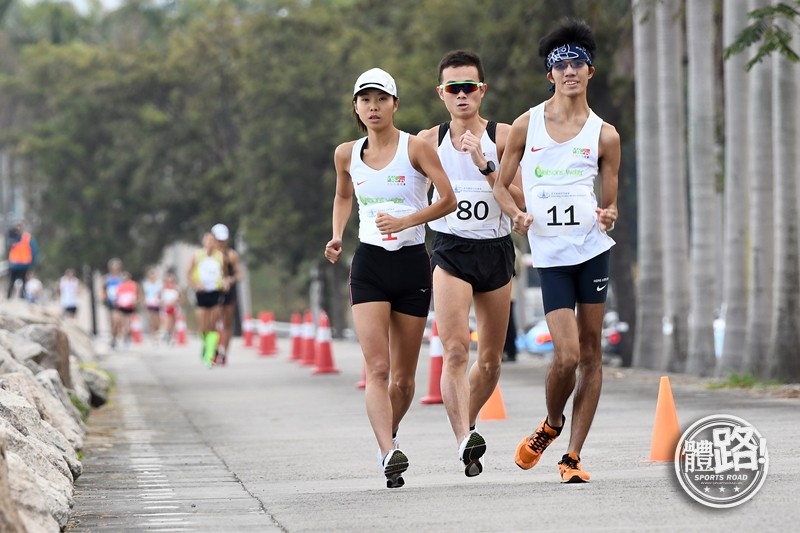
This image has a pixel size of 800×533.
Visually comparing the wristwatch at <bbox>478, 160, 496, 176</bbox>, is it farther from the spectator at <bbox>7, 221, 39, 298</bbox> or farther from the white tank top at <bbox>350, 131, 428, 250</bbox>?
the spectator at <bbox>7, 221, 39, 298</bbox>

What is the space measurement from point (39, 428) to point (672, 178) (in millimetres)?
16446

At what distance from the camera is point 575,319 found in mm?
9797

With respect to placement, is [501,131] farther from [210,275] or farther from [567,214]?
[210,275]

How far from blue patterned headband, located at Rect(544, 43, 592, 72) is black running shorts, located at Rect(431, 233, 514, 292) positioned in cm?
108

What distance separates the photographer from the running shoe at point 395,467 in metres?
9.80

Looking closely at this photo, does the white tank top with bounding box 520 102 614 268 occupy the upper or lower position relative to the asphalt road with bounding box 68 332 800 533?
upper

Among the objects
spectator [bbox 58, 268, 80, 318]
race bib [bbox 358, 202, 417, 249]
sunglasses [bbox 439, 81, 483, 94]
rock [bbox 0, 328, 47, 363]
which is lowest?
spectator [bbox 58, 268, 80, 318]

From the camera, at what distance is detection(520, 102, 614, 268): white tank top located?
979 centimetres

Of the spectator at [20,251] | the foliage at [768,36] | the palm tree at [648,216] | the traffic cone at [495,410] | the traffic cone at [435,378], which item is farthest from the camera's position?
the spectator at [20,251]

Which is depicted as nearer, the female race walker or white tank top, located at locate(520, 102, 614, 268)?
white tank top, located at locate(520, 102, 614, 268)

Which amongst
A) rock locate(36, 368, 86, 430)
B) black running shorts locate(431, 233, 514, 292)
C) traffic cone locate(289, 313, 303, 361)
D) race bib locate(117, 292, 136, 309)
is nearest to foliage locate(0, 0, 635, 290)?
race bib locate(117, 292, 136, 309)

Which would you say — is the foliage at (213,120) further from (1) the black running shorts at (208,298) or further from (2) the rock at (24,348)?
(2) the rock at (24,348)

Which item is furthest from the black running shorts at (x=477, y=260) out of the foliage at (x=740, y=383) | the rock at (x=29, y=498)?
the foliage at (x=740, y=383)

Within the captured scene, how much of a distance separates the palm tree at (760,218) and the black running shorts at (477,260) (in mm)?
10870
